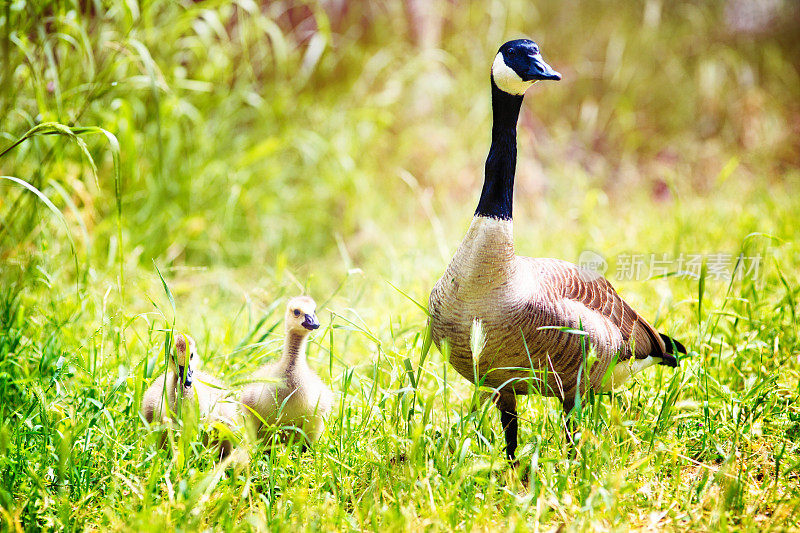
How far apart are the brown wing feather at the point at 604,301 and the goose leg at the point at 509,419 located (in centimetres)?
45

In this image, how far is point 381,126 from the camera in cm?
596

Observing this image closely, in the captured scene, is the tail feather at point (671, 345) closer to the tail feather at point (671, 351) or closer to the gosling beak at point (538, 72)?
the tail feather at point (671, 351)

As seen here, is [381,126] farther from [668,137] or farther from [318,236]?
[668,137]

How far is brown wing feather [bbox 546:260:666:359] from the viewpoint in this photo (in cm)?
268

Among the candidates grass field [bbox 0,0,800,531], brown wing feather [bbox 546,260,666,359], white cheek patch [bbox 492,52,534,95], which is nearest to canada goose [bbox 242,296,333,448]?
grass field [bbox 0,0,800,531]

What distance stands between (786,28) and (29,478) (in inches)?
353

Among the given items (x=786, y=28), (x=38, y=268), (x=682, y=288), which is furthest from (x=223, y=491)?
(x=786, y=28)

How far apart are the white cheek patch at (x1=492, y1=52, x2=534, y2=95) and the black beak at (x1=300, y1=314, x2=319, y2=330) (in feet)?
3.63

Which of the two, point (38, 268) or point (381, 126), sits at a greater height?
point (381, 126)

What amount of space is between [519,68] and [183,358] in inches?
62.9

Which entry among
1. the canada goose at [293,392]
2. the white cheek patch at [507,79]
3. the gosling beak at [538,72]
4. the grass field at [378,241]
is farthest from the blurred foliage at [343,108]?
the gosling beak at [538,72]

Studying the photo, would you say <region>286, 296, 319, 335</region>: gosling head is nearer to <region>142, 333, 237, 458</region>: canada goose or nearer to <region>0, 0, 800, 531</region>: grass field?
<region>0, 0, 800, 531</region>: grass field

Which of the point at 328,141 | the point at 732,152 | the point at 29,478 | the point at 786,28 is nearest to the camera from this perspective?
the point at 29,478

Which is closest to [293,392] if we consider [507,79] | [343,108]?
[507,79]
